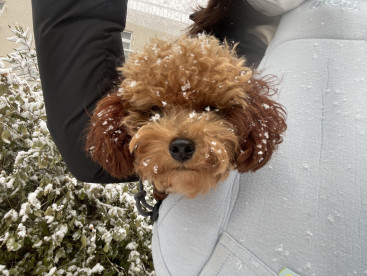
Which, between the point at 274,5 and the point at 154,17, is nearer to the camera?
the point at 274,5

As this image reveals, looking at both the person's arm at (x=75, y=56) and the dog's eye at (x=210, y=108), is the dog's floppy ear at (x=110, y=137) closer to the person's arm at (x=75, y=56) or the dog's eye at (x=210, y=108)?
the person's arm at (x=75, y=56)

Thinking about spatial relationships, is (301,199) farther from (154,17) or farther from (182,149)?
(154,17)

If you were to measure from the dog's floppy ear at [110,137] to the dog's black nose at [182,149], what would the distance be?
0.76 feet

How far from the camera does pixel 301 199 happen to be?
107 cm

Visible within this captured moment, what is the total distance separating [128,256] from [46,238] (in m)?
0.65

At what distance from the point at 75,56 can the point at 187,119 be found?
0.53 m

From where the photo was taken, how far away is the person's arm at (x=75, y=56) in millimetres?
1172

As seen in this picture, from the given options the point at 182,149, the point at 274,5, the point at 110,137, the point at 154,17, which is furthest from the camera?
the point at 154,17

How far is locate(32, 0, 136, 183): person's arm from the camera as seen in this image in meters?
1.17

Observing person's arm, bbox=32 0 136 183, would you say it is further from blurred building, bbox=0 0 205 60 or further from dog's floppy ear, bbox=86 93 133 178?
blurred building, bbox=0 0 205 60

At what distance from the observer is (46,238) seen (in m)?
1.98

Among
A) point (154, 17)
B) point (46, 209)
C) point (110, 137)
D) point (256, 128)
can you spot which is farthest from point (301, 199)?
point (154, 17)

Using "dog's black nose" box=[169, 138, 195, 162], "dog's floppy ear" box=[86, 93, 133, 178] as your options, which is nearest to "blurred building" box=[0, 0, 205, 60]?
"dog's floppy ear" box=[86, 93, 133, 178]

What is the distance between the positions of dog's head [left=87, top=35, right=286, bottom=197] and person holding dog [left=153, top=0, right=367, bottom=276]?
92 millimetres
